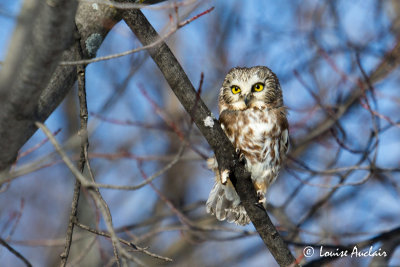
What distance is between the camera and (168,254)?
7133 mm

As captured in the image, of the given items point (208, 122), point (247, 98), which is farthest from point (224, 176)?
point (247, 98)

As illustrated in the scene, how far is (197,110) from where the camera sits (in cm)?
327

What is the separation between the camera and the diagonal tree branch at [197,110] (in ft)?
10.5

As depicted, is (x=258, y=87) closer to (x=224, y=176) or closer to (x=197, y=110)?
(x=224, y=176)

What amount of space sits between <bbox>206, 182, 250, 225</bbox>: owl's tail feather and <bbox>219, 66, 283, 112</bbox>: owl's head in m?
0.81

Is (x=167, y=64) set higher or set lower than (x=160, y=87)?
lower

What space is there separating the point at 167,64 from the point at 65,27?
1.19 metres

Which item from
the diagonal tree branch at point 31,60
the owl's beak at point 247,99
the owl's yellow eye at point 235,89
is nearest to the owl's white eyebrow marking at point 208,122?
the diagonal tree branch at point 31,60

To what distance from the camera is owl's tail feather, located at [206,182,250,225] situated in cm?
484

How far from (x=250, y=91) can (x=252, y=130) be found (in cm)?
57

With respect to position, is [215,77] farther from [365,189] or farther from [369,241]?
[369,241]

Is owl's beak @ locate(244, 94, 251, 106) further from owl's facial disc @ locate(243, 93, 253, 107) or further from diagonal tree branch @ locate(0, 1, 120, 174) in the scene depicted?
diagonal tree branch @ locate(0, 1, 120, 174)

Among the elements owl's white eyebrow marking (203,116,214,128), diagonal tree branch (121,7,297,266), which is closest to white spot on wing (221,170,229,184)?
diagonal tree branch (121,7,297,266)

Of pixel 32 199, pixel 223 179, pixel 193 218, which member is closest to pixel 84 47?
pixel 223 179
